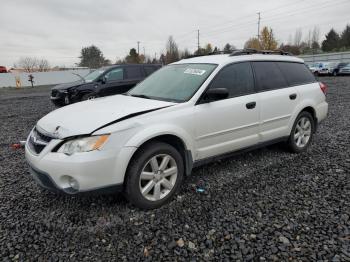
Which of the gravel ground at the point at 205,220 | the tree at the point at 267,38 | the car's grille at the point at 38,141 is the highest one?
the tree at the point at 267,38

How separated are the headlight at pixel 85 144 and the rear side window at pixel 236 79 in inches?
63.0

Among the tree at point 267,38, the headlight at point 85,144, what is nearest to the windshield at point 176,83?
the headlight at point 85,144

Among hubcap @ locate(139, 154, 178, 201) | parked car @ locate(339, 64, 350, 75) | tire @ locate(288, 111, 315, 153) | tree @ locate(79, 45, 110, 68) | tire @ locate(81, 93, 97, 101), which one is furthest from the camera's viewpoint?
tree @ locate(79, 45, 110, 68)

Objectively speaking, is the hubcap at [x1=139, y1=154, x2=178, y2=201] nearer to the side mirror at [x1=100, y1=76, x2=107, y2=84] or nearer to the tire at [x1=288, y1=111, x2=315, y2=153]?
the tire at [x1=288, y1=111, x2=315, y2=153]

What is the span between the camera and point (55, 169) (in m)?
2.68

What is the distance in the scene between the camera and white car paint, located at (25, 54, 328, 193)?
269 centimetres

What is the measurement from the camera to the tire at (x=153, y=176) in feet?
9.46

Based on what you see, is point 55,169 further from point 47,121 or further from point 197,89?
point 197,89

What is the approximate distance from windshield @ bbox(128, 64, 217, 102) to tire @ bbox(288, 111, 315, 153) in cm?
197

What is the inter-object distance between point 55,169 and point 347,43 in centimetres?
6069

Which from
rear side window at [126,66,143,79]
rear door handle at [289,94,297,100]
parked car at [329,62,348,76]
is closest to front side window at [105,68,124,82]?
rear side window at [126,66,143,79]

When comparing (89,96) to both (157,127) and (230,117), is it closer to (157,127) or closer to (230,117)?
(230,117)

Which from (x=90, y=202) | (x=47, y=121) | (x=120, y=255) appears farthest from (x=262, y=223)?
(x=47, y=121)

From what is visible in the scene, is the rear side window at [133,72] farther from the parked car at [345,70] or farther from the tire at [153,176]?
the parked car at [345,70]
